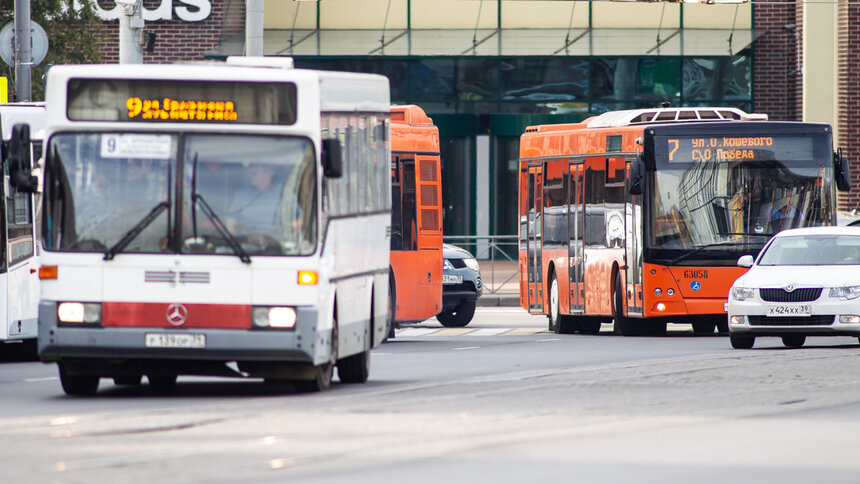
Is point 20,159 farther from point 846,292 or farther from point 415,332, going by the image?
point 415,332

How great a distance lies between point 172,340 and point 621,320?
13.1 m

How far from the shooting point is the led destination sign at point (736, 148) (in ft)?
83.3

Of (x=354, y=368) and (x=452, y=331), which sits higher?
(x=354, y=368)

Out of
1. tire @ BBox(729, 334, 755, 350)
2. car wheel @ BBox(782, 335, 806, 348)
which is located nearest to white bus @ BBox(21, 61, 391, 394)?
tire @ BBox(729, 334, 755, 350)

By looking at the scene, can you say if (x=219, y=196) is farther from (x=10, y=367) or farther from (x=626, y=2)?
(x=626, y=2)

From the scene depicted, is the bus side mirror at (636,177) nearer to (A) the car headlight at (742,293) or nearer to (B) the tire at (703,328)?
(A) the car headlight at (742,293)

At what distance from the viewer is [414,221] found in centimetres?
2445

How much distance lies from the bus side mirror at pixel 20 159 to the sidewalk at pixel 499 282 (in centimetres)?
2325

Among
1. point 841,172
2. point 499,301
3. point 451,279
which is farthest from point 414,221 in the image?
point 499,301

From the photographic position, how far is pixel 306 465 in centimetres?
999

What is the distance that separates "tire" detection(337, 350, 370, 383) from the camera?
16.3 metres

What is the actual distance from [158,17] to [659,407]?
103ft

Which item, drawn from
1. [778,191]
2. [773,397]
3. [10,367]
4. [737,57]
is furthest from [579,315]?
[737,57]

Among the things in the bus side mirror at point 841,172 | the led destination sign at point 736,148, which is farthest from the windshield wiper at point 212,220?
the bus side mirror at point 841,172
